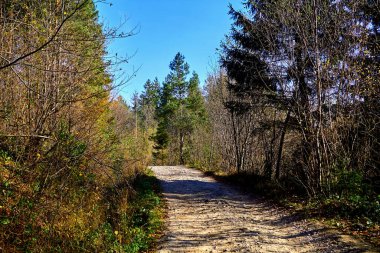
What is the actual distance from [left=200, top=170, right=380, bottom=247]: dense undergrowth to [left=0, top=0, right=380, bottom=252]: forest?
0.12 feet

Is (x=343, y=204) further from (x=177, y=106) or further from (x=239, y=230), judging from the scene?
(x=177, y=106)

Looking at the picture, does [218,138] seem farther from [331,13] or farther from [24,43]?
[24,43]

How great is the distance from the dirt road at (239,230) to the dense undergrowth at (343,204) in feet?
1.50

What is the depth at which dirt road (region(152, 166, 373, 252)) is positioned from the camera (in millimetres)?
5902

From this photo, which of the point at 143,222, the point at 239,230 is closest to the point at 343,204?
the point at 239,230

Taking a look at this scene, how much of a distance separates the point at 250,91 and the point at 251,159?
9033 mm

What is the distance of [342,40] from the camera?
9.44 metres

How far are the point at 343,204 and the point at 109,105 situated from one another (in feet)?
25.7

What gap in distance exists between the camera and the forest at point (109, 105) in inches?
208

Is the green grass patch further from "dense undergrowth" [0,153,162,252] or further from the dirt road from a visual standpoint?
the dirt road

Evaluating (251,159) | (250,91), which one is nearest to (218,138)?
(251,159)

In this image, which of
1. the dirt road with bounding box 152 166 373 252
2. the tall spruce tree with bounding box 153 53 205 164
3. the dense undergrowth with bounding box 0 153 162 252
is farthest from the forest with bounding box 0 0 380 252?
the tall spruce tree with bounding box 153 53 205 164

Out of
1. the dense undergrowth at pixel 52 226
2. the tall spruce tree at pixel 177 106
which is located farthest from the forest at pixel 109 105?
the tall spruce tree at pixel 177 106

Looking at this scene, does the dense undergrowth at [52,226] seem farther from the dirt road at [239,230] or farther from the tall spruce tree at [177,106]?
the tall spruce tree at [177,106]
